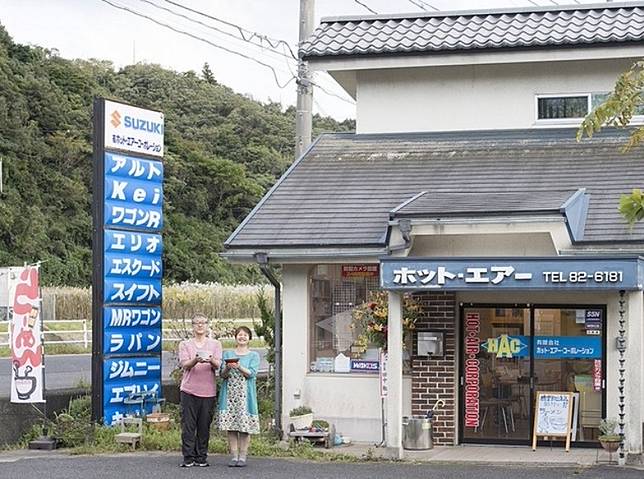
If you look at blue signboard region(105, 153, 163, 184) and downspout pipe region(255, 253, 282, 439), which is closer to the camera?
blue signboard region(105, 153, 163, 184)

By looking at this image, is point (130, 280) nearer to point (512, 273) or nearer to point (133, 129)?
point (133, 129)

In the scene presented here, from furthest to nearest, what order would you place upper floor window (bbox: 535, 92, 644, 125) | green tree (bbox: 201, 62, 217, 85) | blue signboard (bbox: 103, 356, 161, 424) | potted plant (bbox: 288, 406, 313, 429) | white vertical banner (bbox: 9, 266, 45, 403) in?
green tree (bbox: 201, 62, 217, 85) < upper floor window (bbox: 535, 92, 644, 125) < potted plant (bbox: 288, 406, 313, 429) < blue signboard (bbox: 103, 356, 161, 424) < white vertical banner (bbox: 9, 266, 45, 403)

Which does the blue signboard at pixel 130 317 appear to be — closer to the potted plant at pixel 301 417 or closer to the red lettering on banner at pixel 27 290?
the red lettering on banner at pixel 27 290

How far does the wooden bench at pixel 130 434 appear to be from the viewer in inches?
631

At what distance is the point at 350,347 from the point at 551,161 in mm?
4299

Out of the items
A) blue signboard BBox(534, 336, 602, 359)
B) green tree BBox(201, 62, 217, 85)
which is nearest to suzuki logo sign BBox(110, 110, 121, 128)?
blue signboard BBox(534, 336, 602, 359)

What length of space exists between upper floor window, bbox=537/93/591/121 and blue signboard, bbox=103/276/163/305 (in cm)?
691

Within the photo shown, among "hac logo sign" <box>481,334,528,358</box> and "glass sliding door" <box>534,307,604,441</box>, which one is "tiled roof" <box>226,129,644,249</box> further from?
"hac logo sign" <box>481,334,528,358</box>

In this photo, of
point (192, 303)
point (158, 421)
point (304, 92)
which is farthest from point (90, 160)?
point (158, 421)

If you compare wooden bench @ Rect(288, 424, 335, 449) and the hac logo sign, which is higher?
the hac logo sign

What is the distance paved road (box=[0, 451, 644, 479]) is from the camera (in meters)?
13.9

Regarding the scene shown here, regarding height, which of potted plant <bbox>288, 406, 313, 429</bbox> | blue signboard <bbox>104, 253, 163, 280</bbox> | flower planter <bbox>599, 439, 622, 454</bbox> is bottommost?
flower planter <bbox>599, 439, 622, 454</bbox>

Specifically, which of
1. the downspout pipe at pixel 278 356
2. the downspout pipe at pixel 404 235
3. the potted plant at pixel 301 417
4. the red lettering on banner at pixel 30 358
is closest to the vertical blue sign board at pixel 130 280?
the red lettering on banner at pixel 30 358

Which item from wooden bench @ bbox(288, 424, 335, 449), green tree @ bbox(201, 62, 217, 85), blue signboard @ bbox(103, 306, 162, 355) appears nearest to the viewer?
wooden bench @ bbox(288, 424, 335, 449)
